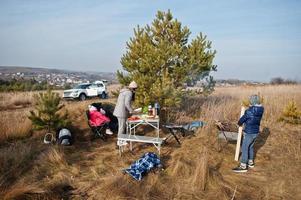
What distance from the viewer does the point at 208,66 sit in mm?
9055

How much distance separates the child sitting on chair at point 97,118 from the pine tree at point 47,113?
2.57 ft

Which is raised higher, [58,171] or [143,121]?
[143,121]

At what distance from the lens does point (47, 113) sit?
7.53 metres

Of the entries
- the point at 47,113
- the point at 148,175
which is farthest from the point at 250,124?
the point at 47,113

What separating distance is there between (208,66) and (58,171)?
561 cm

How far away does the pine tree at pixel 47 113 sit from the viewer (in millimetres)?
7402

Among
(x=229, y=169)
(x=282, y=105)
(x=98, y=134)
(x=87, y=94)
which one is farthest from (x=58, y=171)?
(x=87, y=94)

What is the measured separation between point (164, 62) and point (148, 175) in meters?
4.15

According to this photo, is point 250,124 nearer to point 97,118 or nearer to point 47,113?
point 97,118

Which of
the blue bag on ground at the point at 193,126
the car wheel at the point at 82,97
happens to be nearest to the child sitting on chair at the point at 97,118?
the blue bag on ground at the point at 193,126

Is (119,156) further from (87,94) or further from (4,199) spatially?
(87,94)

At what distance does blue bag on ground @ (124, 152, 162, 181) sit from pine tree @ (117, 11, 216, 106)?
2784 mm

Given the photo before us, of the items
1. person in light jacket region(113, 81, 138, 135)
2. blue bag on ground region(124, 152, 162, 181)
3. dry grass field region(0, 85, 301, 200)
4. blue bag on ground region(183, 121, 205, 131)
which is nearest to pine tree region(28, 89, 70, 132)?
dry grass field region(0, 85, 301, 200)

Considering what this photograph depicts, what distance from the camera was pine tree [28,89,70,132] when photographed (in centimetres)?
740
